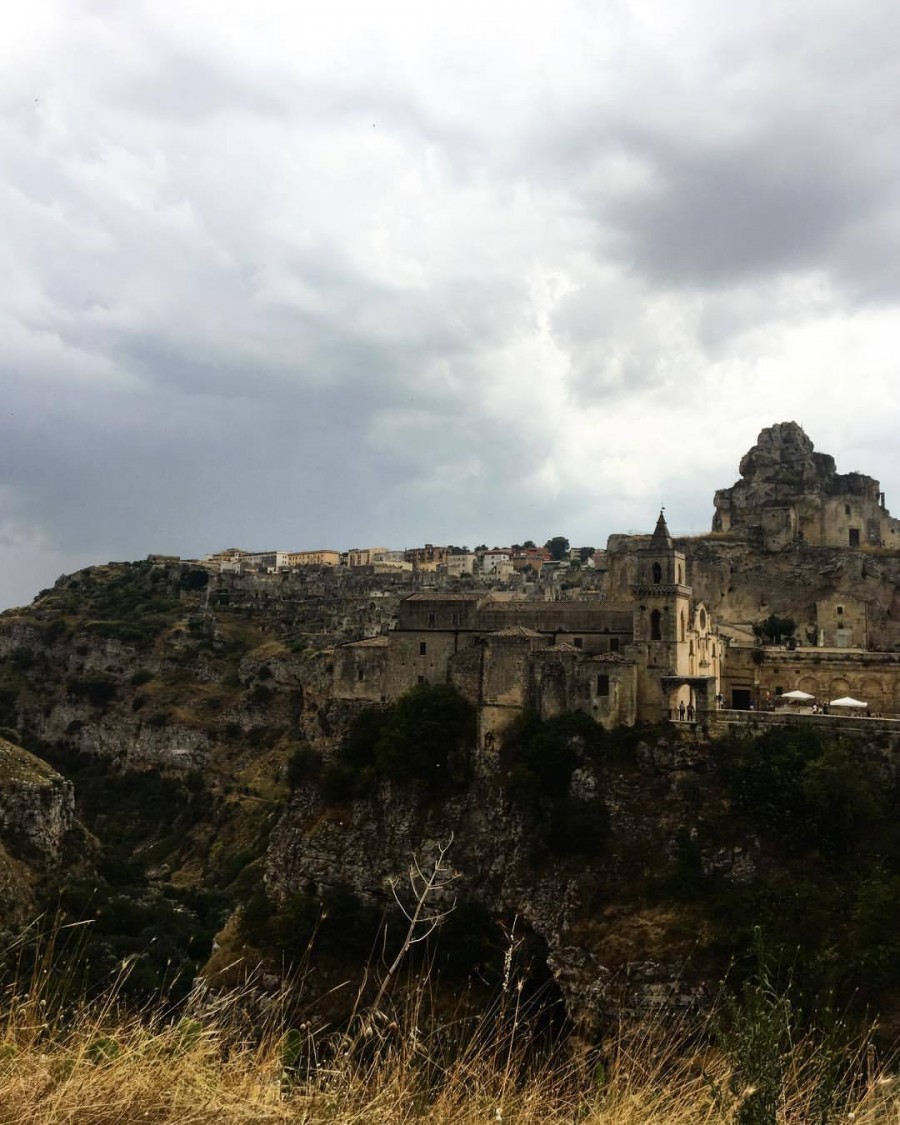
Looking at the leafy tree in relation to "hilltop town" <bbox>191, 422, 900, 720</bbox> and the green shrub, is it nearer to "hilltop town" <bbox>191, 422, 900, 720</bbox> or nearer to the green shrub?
"hilltop town" <bbox>191, 422, 900, 720</bbox>

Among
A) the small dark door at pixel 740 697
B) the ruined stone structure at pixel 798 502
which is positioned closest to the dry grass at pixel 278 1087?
the small dark door at pixel 740 697

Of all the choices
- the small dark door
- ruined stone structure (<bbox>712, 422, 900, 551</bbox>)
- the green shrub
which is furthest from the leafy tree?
ruined stone structure (<bbox>712, 422, 900, 551</bbox>)

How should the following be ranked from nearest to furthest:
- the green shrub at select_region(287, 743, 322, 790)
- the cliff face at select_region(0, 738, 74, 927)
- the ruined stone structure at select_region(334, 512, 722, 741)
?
the ruined stone structure at select_region(334, 512, 722, 741) < the cliff face at select_region(0, 738, 74, 927) < the green shrub at select_region(287, 743, 322, 790)

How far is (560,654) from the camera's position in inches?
1332

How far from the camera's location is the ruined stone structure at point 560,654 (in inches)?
1280

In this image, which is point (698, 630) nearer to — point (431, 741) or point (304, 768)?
point (431, 741)

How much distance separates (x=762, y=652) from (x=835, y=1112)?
110 ft

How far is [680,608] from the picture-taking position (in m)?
33.6

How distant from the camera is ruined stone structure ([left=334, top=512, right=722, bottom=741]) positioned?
107 ft

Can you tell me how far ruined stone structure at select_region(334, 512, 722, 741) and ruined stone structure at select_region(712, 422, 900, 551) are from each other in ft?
79.4

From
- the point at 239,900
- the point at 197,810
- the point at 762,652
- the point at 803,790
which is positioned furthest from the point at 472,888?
the point at 197,810

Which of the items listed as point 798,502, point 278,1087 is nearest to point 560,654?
point 278,1087

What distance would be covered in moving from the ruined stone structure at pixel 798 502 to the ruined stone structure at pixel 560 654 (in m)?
24.2

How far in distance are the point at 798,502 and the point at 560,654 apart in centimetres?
3272
